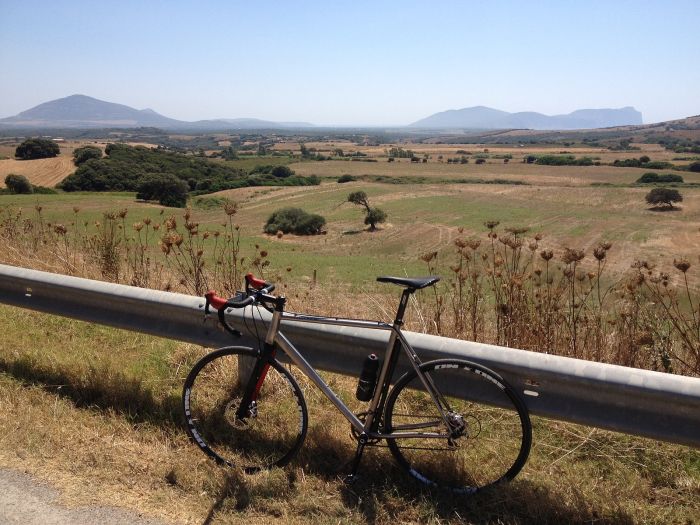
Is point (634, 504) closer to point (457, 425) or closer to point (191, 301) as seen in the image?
point (457, 425)

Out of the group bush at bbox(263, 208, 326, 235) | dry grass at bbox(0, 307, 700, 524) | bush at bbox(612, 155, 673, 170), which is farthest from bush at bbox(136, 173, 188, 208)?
bush at bbox(612, 155, 673, 170)

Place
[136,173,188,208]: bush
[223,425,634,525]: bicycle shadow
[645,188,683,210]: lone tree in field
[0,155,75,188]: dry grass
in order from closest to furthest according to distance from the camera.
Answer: [223,425,634,525]: bicycle shadow < [645,188,683,210]: lone tree in field < [136,173,188,208]: bush < [0,155,75,188]: dry grass

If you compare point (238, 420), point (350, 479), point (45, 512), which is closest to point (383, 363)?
point (350, 479)

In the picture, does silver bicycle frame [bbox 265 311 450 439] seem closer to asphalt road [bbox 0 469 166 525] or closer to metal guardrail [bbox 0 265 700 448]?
metal guardrail [bbox 0 265 700 448]

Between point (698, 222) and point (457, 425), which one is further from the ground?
point (457, 425)

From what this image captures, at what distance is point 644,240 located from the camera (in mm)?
41875

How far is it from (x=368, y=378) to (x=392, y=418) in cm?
47

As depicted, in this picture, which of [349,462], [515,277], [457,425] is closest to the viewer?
[457,425]

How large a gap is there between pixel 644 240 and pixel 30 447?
1790 inches

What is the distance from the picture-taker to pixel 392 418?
329cm

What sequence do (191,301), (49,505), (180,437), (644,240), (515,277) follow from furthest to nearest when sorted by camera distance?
(644,240), (515,277), (191,301), (180,437), (49,505)

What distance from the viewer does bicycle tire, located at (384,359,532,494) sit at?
293 cm

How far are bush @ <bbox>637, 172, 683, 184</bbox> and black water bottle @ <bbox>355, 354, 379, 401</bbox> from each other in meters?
86.9

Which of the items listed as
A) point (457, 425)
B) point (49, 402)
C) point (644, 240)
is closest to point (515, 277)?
point (457, 425)
